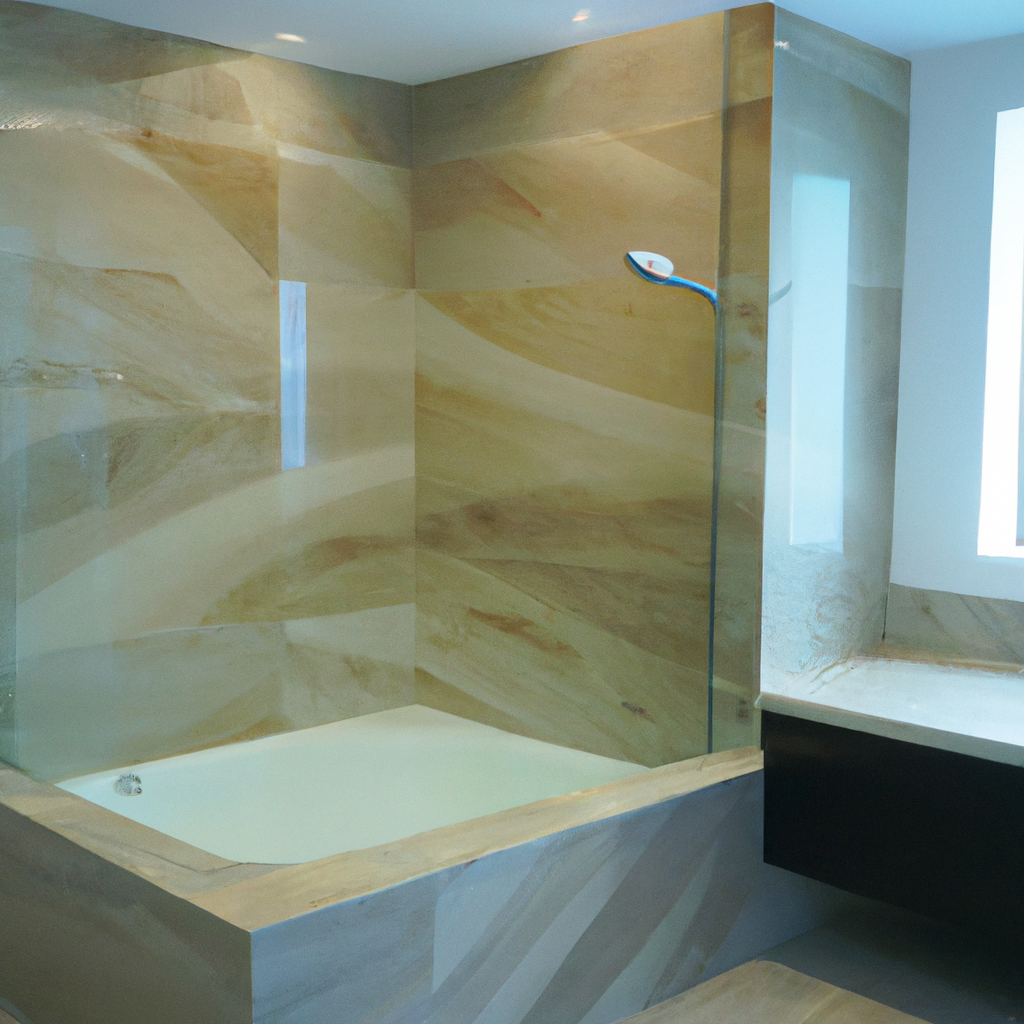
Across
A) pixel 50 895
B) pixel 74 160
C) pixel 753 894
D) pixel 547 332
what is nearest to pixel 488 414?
pixel 547 332

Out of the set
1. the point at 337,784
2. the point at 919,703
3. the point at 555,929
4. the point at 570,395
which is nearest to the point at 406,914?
the point at 555,929

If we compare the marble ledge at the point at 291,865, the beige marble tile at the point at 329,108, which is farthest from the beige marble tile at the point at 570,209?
the marble ledge at the point at 291,865

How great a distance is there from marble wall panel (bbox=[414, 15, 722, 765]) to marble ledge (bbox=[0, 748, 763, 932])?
54cm

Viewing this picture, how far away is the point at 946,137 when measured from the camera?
2641mm

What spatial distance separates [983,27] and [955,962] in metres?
2.07

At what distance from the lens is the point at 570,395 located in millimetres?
2785

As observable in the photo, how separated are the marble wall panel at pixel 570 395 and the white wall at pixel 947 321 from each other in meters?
0.58

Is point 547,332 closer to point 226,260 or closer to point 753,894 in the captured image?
point 226,260

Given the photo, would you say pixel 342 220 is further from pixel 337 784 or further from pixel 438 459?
pixel 337 784

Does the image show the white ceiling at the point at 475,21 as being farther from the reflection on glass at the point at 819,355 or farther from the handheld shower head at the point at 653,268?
the handheld shower head at the point at 653,268

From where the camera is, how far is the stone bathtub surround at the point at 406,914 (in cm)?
164

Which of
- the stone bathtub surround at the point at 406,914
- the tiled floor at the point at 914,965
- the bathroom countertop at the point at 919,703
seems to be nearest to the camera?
the stone bathtub surround at the point at 406,914

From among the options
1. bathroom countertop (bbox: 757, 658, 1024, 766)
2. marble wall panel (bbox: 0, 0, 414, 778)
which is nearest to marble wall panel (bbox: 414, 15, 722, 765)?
marble wall panel (bbox: 0, 0, 414, 778)

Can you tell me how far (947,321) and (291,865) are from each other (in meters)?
1.95
